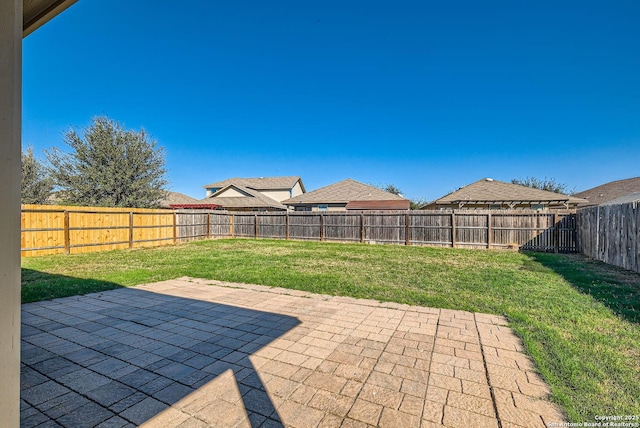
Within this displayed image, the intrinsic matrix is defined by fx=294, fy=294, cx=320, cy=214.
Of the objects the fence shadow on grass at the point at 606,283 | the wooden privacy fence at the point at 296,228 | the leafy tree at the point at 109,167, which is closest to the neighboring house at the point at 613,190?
the wooden privacy fence at the point at 296,228

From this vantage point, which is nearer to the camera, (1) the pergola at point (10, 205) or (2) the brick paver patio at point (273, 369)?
(1) the pergola at point (10, 205)

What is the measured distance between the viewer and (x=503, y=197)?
61.6 feet

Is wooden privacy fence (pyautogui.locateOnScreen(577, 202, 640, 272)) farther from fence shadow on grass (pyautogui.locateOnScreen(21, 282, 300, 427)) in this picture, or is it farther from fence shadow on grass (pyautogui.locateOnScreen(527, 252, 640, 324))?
fence shadow on grass (pyautogui.locateOnScreen(21, 282, 300, 427))

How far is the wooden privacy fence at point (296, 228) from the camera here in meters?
9.98

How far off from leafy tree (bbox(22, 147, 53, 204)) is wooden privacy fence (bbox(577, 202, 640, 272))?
25330 mm

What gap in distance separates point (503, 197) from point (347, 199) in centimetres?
1053

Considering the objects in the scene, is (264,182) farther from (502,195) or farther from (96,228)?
(96,228)

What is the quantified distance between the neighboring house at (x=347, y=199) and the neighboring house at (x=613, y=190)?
17.6 m

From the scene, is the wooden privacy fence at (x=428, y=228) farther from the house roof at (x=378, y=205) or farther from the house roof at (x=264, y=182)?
the house roof at (x=264, y=182)

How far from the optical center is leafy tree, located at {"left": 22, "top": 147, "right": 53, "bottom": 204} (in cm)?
1764

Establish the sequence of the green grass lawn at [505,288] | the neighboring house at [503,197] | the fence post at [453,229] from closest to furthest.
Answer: the green grass lawn at [505,288]
the fence post at [453,229]
the neighboring house at [503,197]

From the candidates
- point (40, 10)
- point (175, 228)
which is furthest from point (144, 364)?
point (175, 228)

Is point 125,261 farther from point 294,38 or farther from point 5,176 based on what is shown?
point 294,38

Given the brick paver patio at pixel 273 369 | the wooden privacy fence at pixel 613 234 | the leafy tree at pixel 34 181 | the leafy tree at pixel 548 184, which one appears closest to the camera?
the brick paver patio at pixel 273 369
